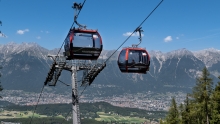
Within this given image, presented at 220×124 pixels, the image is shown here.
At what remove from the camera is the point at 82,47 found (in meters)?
13.6

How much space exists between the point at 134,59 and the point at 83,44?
129 inches

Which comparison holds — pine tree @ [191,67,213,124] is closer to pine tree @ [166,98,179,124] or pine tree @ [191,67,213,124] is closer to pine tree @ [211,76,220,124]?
pine tree @ [211,76,220,124]

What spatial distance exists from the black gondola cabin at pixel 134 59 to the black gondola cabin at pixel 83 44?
179 cm

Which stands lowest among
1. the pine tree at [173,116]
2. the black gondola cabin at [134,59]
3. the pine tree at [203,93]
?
the pine tree at [173,116]

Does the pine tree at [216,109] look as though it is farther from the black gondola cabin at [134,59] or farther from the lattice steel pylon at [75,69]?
Answer: the lattice steel pylon at [75,69]

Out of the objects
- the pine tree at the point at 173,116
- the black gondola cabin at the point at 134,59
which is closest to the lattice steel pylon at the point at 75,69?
the black gondola cabin at the point at 134,59

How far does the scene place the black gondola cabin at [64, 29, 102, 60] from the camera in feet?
43.4

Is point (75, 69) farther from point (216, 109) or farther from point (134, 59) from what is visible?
point (216, 109)

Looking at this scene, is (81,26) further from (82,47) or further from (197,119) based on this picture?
(197,119)

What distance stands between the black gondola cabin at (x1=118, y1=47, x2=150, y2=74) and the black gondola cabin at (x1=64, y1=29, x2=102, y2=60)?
1790mm

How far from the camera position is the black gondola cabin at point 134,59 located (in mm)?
14914

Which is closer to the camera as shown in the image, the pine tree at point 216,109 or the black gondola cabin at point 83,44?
the black gondola cabin at point 83,44

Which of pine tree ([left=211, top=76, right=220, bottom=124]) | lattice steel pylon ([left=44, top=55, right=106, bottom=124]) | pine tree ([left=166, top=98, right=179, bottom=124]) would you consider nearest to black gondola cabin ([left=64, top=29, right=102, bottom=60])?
lattice steel pylon ([left=44, top=55, right=106, bottom=124])

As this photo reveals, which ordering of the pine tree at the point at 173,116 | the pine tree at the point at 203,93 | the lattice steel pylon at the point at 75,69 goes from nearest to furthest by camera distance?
the lattice steel pylon at the point at 75,69, the pine tree at the point at 203,93, the pine tree at the point at 173,116
